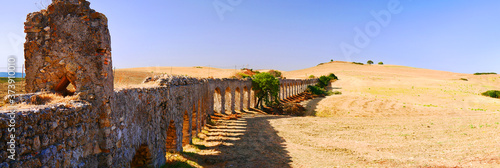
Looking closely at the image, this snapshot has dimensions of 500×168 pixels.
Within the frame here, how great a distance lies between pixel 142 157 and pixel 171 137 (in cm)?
258

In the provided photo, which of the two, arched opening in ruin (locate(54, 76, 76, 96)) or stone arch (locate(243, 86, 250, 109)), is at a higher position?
arched opening in ruin (locate(54, 76, 76, 96))

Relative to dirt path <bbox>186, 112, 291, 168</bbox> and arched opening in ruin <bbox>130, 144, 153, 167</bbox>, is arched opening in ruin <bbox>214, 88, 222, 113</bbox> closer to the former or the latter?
dirt path <bbox>186, 112, 291, 168</bbox>

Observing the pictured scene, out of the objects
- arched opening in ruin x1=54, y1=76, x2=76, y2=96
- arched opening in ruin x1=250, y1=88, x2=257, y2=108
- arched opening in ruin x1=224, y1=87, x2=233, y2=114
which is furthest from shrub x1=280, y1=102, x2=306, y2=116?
arched opening in ruin x1=54, y1=76, x2=76, y2=96

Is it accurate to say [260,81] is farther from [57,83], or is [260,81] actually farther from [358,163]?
[57,83]

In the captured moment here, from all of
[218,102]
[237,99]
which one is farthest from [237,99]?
[218,102]

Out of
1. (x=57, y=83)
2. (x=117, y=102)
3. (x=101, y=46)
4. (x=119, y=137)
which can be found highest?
(x=101, y=46)

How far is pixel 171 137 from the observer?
11.0 meters

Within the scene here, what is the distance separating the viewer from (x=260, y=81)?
31.4m

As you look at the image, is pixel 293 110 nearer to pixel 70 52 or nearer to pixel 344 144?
pixel 344 144

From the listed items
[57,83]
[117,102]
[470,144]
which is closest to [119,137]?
[117,102]

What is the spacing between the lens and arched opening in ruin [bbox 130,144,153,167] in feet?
27.3

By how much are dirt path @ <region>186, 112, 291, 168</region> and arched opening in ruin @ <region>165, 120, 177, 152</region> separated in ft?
3.69

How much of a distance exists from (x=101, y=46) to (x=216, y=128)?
524 inches

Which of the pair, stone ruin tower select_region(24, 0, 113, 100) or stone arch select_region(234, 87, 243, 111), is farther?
stone arch select_region(234, 87, 243, 111)
